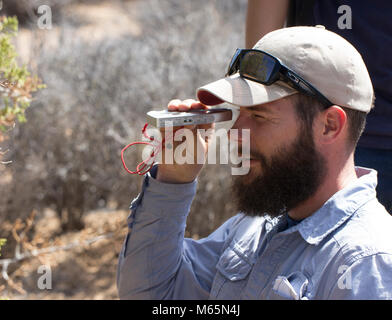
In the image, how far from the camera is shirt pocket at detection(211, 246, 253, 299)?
1.91 m

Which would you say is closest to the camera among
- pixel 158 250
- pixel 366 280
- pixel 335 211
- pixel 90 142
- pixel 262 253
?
pixel 366 280

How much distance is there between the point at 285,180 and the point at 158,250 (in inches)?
21.9

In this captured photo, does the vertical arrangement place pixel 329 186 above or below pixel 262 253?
above

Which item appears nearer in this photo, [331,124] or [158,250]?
[331,124]

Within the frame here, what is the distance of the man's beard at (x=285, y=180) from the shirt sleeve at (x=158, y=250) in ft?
1.02

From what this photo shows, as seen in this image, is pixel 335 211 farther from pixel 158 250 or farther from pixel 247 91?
pixel 158 250

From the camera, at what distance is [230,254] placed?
202cm

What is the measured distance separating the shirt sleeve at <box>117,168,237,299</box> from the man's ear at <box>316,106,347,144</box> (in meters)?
0.54

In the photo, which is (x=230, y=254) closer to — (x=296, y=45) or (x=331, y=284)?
(x=331, y=284)

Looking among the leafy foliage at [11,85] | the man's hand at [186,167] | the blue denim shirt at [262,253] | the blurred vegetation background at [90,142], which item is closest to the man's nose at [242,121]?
the man's hand at [186,167]

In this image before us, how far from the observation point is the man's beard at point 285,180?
1.79m

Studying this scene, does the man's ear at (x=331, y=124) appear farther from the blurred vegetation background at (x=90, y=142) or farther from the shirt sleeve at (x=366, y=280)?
the blurred vegetation background at (x=90, y=142)

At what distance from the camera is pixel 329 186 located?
72.0 inches

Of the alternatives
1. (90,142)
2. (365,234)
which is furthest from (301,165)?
(90,142)
